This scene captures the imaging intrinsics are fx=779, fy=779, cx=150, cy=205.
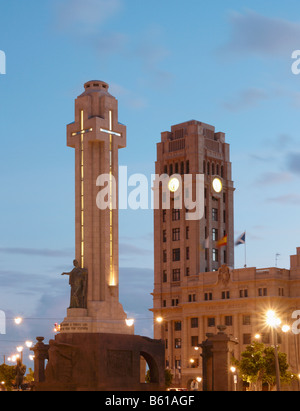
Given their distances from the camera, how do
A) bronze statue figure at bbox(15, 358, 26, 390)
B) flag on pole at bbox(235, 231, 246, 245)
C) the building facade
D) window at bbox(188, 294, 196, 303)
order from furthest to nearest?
window at bbox(188, 294, 196, 303), the building facade, flag on pole at bbox(235, 231, 246, 245), bronze statue figure at bbox(15, 358, 26, 390)

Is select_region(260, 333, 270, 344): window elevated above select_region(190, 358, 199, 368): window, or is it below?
above

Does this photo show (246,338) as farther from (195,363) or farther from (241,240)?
(241,240)

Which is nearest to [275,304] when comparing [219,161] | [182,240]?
[182,240]

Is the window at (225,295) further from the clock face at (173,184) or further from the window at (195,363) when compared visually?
the clock face at (173,184)

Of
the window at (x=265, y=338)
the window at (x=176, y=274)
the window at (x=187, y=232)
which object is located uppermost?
the window at (x=187, y=232)

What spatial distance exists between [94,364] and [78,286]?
329 inches

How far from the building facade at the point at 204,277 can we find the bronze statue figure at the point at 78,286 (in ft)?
202

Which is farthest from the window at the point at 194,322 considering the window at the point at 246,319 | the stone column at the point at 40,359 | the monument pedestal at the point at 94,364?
the monument pedestal at the point at 94,364

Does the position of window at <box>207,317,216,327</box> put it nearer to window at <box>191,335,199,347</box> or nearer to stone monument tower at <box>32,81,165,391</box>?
window at <box>191,335,199,347</box>

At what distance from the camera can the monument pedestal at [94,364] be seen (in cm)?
7325

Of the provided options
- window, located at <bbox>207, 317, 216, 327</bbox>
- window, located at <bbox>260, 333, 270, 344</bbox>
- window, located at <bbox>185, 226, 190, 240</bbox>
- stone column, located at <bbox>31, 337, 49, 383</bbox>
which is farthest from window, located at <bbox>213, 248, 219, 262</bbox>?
stone column, located at <bbox>31, 337, 49, 383</bbox>

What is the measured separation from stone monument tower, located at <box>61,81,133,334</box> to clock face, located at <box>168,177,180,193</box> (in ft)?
254

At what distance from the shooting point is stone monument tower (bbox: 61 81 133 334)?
77562mm
